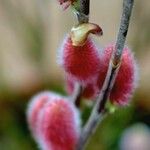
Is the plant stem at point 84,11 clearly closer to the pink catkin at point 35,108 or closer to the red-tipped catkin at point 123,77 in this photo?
the red-tipped catkin at point 123,77

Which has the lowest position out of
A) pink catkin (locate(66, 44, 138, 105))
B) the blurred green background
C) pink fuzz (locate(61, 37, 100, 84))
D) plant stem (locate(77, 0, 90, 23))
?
the blurred green background

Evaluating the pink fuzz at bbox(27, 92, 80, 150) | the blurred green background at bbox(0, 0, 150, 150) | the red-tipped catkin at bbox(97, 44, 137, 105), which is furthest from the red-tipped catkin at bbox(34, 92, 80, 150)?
the blurred green background at bbox(0, 0, 150, 150)

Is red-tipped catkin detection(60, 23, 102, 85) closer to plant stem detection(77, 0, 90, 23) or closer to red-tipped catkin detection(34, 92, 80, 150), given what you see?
plant stem detection(77, 0, 90, 23)

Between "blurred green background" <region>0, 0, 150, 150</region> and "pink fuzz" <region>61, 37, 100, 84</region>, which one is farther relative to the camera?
"blurred green background" <region>0, 0, 150, 150</region>

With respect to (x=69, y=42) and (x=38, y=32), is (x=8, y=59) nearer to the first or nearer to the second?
(x=38, y=32)

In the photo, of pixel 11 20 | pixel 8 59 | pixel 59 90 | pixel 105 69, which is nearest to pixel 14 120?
pixel 59 90

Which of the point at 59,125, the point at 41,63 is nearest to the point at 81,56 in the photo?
the point at 59,125

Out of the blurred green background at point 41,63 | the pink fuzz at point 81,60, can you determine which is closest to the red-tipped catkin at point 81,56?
the pink fuzz at point 81,60
